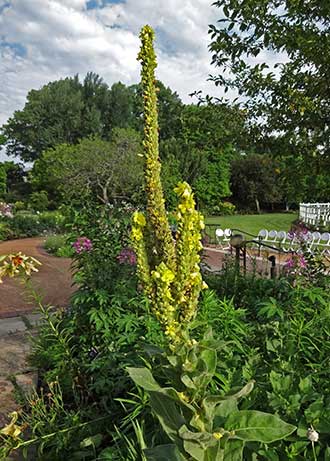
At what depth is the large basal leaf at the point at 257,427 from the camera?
1.23m

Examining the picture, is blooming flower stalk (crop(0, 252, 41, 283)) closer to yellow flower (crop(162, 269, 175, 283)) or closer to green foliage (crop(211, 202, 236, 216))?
yellow flower (crop(162, 269, 175, 283))

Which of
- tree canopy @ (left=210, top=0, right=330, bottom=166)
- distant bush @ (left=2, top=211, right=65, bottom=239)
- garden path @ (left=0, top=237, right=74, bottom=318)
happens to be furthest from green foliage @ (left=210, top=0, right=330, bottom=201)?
distant bush @ (left=2, top=211, right=65, bottom=239)

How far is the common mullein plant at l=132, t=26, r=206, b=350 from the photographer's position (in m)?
1.13

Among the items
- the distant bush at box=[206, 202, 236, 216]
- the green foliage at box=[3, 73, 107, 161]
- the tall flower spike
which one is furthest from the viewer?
the green foliage at box=[3, 73, 107, 161]

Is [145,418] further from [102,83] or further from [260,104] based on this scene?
[102,83]

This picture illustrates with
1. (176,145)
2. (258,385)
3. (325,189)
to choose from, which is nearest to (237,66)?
(325,189)

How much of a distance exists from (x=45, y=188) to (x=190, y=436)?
2562cm

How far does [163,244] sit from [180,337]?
0.91 feet

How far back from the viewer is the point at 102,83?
111 feet

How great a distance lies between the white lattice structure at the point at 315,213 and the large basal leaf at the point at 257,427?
49.6 feet

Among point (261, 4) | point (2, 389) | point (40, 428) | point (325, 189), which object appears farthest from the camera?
point (325, 189)

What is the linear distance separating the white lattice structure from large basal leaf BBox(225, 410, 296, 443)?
15.1m

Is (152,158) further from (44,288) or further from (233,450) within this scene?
(44,288)

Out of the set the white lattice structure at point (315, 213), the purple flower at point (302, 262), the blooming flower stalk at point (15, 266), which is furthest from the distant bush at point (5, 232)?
the blooming flower stalk at point (15, 266)
